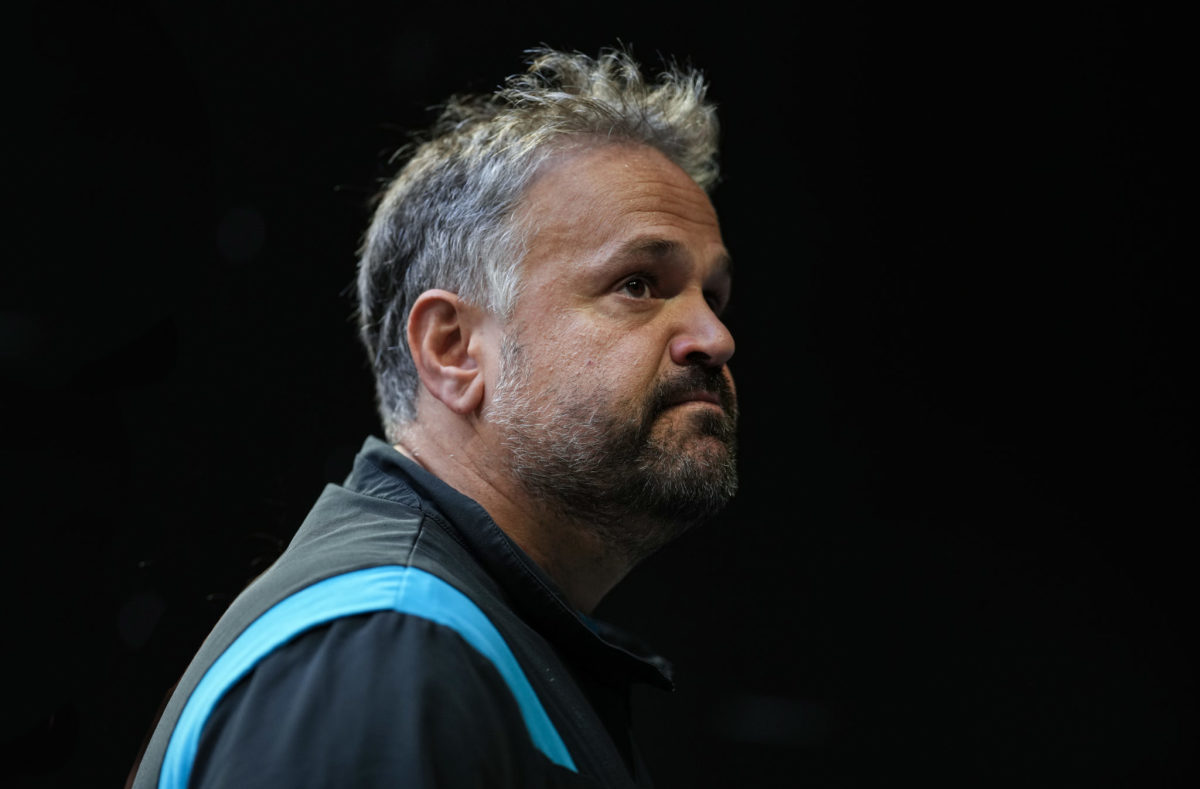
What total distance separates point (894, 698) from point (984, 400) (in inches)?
22.7

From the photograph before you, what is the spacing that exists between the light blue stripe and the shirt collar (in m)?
0.16

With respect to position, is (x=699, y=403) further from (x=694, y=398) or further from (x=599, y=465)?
(x=599, y=465)

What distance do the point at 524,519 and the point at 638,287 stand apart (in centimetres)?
32

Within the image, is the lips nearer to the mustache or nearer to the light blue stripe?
the mustache

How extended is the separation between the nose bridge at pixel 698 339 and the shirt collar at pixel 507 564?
33cm

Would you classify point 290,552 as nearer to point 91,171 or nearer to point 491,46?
point 91,171

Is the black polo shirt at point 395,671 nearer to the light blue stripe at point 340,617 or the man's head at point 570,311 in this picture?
the light blue stripe at point 340,617

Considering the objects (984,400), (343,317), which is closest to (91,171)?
(343,317)

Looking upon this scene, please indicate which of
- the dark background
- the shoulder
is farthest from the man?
the dark background

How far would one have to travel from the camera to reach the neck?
1.21 m

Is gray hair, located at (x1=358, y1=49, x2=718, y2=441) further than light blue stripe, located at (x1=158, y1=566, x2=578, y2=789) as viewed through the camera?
Yes

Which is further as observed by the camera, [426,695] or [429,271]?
[429,271]

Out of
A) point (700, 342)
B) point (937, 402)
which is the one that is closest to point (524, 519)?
point (700, 342)

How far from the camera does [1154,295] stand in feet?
→ 6.21
